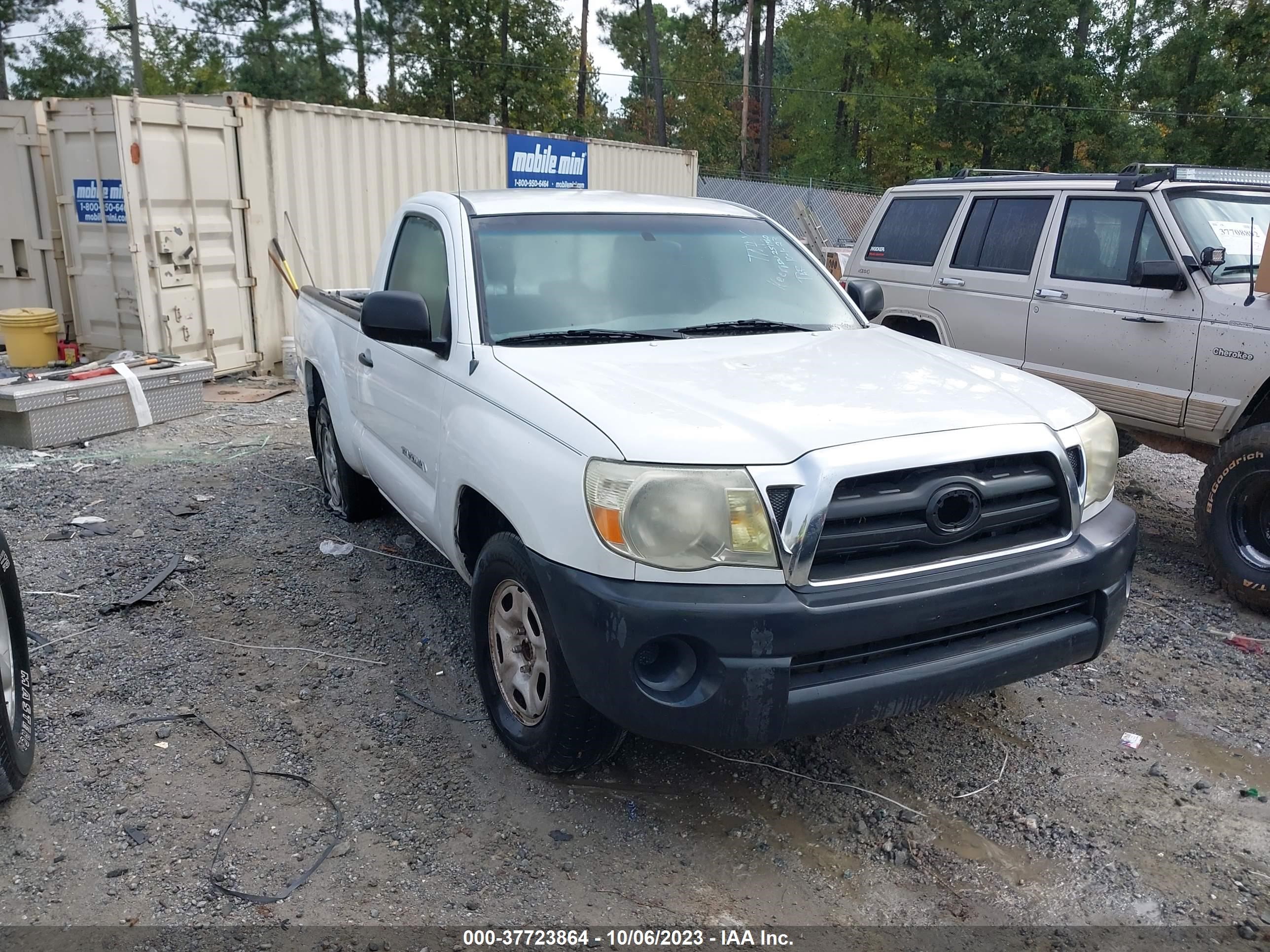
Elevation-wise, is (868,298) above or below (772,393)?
above

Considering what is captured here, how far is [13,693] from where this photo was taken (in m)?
3.14

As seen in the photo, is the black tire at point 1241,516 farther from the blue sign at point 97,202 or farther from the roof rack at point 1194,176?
the blue sign at point 97,202

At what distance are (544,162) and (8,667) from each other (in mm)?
11792

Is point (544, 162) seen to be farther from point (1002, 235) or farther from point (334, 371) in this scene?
point (334, 371)

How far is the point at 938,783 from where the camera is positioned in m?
3.38

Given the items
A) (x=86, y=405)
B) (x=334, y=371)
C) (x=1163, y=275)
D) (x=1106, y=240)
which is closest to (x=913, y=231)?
(x=1106, y=240)

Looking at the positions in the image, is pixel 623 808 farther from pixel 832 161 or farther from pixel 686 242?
pixel 832 161

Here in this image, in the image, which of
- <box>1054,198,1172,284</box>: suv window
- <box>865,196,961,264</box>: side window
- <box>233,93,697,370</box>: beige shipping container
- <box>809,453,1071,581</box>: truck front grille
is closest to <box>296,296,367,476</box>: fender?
<box>809,453,1071,581</box>: truck front grille

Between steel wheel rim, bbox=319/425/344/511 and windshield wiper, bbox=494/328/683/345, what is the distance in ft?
7.81

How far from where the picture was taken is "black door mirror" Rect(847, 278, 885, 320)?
4.59m

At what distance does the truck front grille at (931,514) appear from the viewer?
8.93ft

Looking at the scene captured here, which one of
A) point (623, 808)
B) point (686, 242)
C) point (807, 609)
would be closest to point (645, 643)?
point (807, 609)

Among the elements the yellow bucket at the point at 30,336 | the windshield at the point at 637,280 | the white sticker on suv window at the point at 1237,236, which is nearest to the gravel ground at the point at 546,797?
the windshield at the point at 637,280

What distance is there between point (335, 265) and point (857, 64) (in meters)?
36.3
